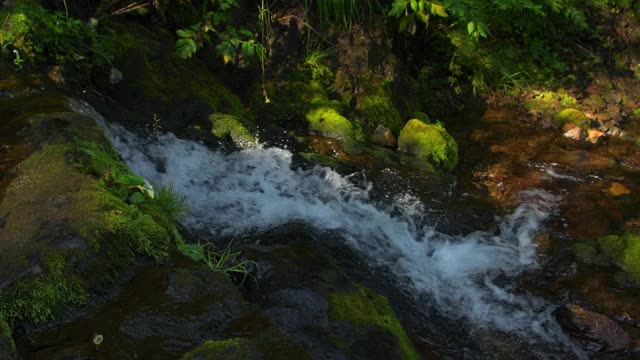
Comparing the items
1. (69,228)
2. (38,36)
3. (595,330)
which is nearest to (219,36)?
(38,36)

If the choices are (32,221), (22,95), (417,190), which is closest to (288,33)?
(417,190)

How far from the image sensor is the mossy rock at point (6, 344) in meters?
2.03

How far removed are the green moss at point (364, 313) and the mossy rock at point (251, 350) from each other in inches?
25.7

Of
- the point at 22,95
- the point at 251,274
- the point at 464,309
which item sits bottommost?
the point at 464,309

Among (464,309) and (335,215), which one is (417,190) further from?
(464,309)

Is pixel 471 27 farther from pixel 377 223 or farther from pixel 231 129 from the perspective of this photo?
pixel 231 129

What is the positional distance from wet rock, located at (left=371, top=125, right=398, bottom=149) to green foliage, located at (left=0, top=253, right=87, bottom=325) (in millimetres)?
4573

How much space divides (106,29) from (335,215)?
10.2ft

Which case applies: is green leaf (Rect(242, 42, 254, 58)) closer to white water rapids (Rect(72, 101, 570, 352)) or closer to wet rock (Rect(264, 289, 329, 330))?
white water rapids (Rect(72, 101, 570, 352))

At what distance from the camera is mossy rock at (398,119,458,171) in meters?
6.33

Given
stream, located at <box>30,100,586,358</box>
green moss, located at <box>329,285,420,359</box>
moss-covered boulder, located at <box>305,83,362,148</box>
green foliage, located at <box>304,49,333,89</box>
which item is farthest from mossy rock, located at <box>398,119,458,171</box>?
green moss, located at <box>329,285,420,359</box>

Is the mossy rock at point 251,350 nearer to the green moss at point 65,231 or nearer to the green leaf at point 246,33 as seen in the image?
the green moss at point 65,231

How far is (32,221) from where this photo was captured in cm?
274

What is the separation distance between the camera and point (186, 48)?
5656mm
